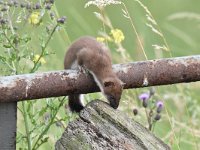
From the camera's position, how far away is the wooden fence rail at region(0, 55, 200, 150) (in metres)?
3.33

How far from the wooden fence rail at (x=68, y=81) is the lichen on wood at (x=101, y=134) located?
0.21 metres

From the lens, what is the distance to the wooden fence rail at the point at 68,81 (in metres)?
3.33

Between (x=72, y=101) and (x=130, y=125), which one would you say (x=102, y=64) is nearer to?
(x=72, y=101)

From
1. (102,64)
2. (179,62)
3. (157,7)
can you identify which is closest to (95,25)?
(157,7)

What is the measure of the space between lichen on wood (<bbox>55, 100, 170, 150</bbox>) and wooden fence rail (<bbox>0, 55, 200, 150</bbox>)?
208 mm

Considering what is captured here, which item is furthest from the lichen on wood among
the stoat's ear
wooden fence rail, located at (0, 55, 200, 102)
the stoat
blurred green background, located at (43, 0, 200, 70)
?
blurred green background, located at (43, 0, 200, 70)

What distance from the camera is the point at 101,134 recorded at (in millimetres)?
3172

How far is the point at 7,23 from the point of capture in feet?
14.0

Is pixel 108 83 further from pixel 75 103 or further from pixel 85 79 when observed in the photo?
pixel 85 79

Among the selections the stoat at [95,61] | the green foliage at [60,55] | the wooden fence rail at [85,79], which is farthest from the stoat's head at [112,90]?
the wooden fence rail at [85,79]

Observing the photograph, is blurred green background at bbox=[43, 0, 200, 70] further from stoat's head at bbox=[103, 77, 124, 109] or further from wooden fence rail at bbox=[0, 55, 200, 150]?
wooden fence rail at bbox=[0, 55, 200, 150]

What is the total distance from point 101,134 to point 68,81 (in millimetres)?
350

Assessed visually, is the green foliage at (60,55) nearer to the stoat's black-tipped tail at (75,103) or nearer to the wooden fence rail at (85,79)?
the stoat's black-tipped tail at (75,103)

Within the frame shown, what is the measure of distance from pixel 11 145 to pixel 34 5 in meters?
1.15
